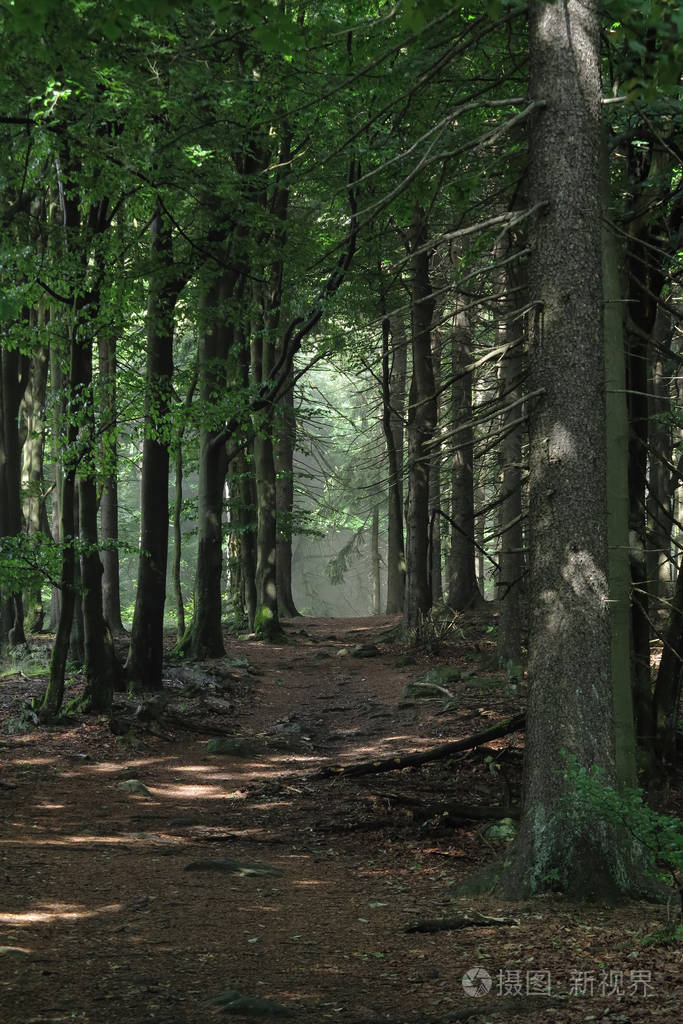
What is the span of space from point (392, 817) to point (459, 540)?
12141 mm

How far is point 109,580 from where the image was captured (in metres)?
20.2

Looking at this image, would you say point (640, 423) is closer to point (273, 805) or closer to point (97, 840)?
point (273, 805)

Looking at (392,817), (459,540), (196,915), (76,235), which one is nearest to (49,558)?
(76,235)

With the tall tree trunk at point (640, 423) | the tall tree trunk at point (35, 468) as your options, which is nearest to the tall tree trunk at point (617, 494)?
the tall tree trunk at point (640, 423)

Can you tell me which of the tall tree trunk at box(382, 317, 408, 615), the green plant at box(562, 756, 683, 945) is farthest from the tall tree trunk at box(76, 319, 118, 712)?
the tall tree trunk at box(382, 317, 408, 615)

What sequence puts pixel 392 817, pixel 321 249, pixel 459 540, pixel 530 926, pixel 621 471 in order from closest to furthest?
1. pixel 530 926
2. pixel 621 471
3. pixel 392 817
4. pixel 321 249
5. pixel 459 540

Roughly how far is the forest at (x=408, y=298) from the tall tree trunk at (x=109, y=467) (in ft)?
0.28

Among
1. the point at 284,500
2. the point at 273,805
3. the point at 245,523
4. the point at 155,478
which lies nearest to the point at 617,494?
the point at 273,805

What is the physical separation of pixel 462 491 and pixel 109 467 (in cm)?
931

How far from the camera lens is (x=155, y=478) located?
14.9 m

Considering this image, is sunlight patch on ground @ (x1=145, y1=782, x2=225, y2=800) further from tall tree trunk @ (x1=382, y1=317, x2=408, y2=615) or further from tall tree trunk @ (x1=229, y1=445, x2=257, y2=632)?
tall tree trunk @ (x1=229, y1=445, x2=257, y2=632)

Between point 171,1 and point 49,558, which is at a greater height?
point 171,1

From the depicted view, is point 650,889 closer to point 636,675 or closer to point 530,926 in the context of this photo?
point 530,926

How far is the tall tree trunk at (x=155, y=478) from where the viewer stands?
13422mm
